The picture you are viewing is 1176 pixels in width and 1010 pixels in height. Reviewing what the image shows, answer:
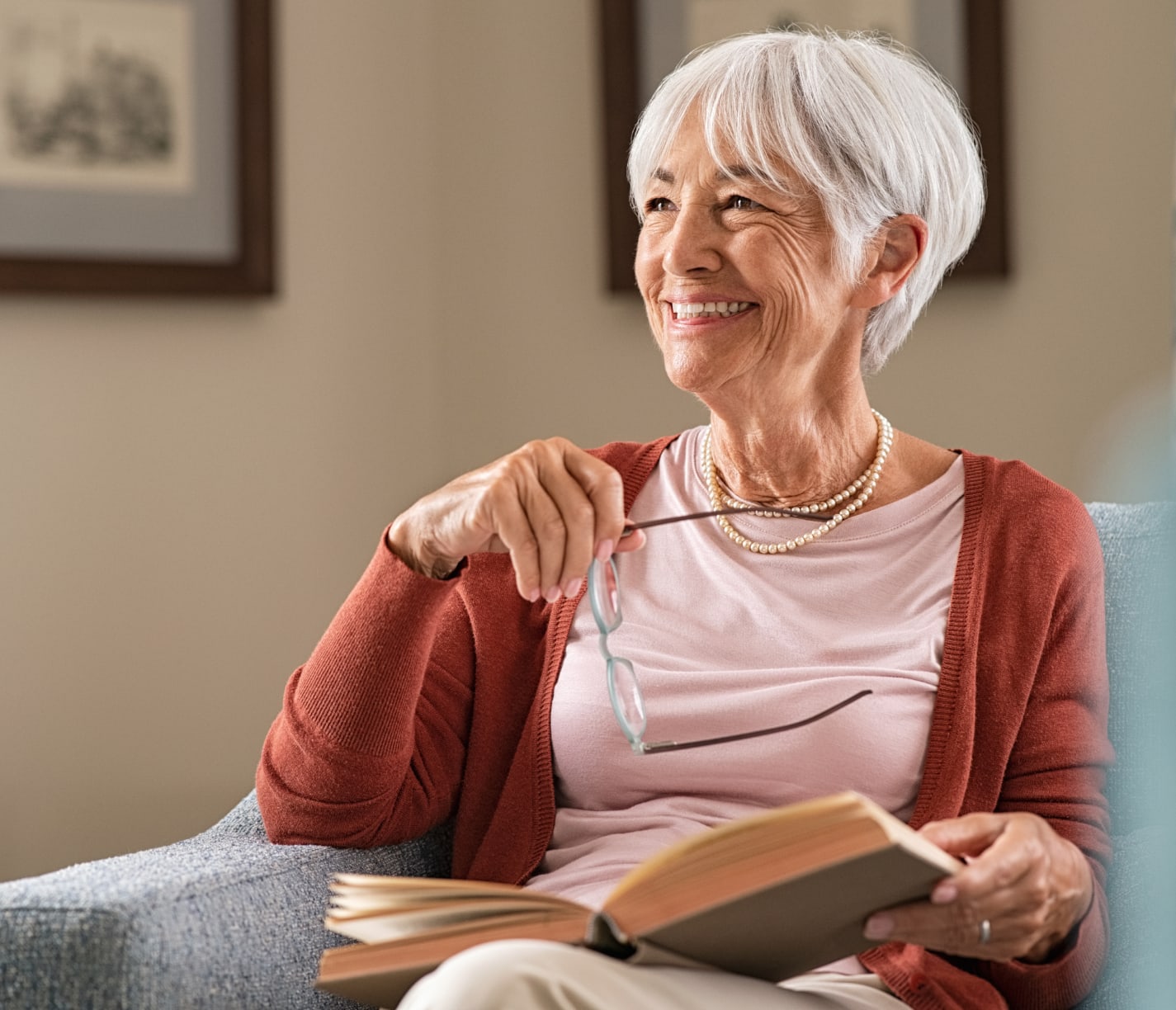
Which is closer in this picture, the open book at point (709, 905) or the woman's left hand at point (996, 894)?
the open book at point (709, 905)

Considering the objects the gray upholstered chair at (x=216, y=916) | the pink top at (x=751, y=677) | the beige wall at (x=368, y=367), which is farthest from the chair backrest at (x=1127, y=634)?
the beige wall at (x=368, y=367)

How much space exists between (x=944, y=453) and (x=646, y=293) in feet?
1.11

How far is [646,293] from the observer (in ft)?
4.73

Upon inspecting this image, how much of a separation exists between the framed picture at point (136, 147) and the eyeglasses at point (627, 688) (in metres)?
1.23

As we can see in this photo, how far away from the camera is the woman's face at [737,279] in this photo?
1.37m

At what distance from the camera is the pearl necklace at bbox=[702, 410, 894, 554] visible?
4.54 ft

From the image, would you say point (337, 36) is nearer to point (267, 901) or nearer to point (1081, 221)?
point (1081, 221)

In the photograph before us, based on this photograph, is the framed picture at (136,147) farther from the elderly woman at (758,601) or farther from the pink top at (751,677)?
the pink top at (751,677)

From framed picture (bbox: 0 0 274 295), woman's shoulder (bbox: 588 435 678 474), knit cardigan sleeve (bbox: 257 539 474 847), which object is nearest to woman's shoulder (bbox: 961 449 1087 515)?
woman's shoulder (bbox: 588 435 678 474)

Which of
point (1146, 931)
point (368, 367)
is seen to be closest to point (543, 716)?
point (1146, 931)

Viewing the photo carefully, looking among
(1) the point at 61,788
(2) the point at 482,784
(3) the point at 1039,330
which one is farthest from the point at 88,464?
(3) the point at 1039,330

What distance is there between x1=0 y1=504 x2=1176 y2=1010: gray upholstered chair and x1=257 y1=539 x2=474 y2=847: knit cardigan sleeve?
3cm

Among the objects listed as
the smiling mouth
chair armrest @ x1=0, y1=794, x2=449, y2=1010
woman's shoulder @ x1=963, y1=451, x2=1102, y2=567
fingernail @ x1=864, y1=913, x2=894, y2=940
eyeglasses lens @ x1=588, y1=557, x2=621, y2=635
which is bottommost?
chair armrest @ x1=0, y1=794, x2=449, y2=1010

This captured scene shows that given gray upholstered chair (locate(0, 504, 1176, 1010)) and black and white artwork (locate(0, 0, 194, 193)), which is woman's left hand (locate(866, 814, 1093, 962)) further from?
black and white artwork (locate(0, 0, 194, 193))
